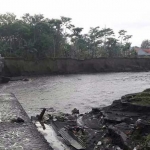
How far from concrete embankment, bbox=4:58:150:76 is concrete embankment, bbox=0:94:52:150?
96.0ft

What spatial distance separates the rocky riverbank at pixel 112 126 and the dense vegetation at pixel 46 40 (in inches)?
1289

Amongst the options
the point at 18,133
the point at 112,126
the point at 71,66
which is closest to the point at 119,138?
the point at 112,126

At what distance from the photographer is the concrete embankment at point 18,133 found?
731cm

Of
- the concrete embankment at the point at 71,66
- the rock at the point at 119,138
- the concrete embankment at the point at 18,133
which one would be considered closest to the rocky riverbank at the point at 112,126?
the rock at the point at 119,138

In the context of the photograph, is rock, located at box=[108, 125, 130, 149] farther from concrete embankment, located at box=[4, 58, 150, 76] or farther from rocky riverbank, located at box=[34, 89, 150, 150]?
concrete embankment, located at box=[4, 58, 150, 76]

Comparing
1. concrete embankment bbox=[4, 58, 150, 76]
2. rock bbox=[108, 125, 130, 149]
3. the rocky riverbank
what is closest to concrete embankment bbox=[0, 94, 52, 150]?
the rocky riverbank

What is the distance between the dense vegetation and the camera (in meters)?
44.2

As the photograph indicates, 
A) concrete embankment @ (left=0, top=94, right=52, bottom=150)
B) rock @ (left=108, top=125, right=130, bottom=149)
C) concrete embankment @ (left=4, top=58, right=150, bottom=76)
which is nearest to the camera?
concrete embankment @ (left=0, top=94, right=52, bottom=150)

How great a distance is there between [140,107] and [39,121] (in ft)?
16.0

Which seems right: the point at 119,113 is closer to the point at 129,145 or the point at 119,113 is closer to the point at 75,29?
the point at 129,145

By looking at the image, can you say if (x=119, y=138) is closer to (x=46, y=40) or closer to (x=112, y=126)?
(x=112, y=126)

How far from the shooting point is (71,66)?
45250mm

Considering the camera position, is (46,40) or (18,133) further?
(46,40)

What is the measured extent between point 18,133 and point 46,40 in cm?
3759
